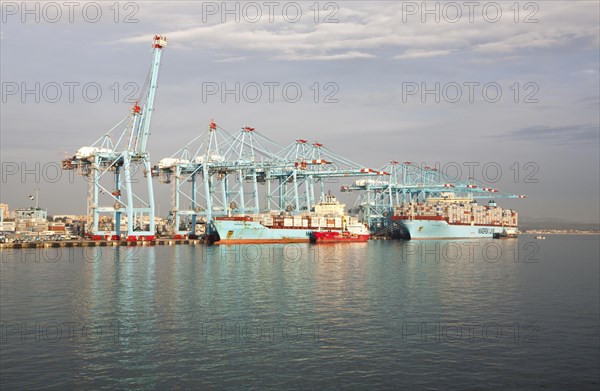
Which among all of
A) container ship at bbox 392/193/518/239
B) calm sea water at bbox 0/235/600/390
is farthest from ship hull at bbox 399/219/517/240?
calm sea water at bbox 0/235/600/390

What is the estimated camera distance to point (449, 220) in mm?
135250

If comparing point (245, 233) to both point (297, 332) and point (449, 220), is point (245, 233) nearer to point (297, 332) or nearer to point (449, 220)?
point (449, 220)

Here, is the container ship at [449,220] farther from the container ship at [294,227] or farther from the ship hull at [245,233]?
the ship hull at [245,233]

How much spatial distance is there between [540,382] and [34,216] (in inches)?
6286

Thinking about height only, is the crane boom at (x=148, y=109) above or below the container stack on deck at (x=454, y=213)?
above

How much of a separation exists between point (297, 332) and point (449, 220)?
377ft

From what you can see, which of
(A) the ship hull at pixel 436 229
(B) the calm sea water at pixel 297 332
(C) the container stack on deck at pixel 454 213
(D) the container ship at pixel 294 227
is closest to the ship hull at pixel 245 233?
(D) the container ship at pixel 294 227

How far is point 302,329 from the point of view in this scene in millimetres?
26578

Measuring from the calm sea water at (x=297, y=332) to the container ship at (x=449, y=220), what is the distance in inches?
3272

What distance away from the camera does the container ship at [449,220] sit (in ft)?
428

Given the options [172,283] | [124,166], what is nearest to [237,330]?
[172,283]

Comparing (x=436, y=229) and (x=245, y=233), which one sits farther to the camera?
(x=436, y=229)

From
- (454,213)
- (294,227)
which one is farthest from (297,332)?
(454,213)

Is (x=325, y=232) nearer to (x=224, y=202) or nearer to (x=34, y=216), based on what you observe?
(x=224, y=202)
